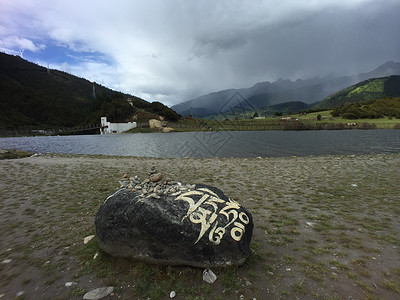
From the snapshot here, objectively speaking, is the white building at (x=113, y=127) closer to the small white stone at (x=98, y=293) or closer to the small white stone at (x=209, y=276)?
the small white stone at (x=98, y=293)

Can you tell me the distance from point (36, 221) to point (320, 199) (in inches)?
655

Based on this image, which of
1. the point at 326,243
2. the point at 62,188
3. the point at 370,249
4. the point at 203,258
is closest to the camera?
the point at 203,258

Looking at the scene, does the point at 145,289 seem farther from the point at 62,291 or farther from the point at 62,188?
the point at 62,188

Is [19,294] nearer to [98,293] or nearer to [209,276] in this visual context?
[98,293]

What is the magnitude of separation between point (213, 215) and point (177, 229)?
125 centimetres

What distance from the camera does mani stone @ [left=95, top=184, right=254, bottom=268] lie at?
5551 mm

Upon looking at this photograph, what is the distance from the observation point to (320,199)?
38.5 ft

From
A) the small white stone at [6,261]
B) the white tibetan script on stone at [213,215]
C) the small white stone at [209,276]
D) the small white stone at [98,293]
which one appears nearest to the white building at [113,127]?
the small white stone at [6,261]

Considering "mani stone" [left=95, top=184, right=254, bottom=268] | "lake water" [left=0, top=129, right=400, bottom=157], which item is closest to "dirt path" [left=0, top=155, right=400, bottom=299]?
"mani stone" [left=95, top=184, right=254, bottom=268]

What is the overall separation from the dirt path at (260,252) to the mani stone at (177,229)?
417 mm

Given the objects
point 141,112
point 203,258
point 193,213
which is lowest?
point 203,258

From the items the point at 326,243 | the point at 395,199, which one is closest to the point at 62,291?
the point at 326,243

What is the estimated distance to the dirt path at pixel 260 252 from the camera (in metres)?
5.00

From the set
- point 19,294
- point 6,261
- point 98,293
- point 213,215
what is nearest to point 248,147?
point 213,215
